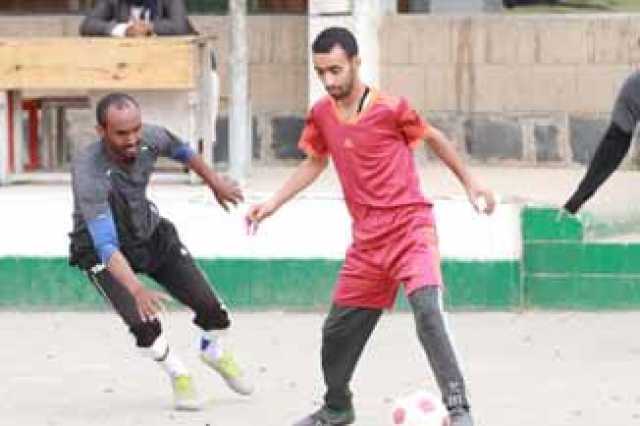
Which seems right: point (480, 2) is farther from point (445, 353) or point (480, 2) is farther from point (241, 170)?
point (445, 353)

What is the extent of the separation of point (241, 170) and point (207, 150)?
55 centimetres

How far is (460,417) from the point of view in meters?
8.16

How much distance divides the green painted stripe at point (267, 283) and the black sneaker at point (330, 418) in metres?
3.03

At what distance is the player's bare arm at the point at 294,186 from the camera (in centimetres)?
866

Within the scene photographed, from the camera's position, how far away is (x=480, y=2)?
16.2 m

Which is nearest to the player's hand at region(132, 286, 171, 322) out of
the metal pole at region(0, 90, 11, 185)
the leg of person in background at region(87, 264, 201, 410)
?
the leg of person in background at region(87, 264, 201, 410)

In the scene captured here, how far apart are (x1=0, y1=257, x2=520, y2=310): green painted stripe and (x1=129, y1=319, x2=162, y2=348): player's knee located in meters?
2.57

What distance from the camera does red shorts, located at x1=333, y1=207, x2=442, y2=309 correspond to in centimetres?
830

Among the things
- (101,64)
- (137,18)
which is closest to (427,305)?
(101,64)

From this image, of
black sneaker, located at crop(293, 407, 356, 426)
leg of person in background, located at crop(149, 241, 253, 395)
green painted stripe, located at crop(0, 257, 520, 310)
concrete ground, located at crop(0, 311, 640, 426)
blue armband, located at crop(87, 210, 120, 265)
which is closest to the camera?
black sneaker, located at crop(293, 407, 356, 426)

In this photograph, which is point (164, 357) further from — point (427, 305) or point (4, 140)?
point (4, 140)

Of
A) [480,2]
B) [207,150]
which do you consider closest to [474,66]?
[480,2]

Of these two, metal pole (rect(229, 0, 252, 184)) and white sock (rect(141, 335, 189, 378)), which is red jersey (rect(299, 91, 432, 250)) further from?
metal pole (rect(229, 0, 252, 184))

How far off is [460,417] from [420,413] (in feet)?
2.73
